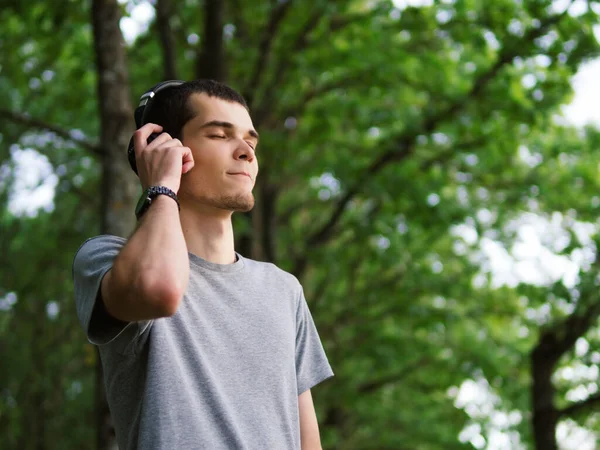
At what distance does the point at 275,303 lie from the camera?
259cm

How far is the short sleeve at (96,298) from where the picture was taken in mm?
2178

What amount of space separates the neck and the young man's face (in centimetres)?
4

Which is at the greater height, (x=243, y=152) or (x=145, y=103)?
(x=145, y=103)

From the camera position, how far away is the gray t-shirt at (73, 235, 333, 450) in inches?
85.9

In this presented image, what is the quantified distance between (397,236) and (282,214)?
8.81 ft

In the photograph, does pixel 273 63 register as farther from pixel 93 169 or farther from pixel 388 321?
pixel 388 321

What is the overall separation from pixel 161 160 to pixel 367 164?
8289mm

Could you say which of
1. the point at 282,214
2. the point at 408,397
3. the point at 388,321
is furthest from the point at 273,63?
the point at 408,397

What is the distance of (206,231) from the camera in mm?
2574

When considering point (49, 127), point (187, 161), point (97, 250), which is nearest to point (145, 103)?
point (187, 161)

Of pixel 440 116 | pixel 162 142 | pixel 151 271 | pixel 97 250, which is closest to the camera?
pixel 151 271

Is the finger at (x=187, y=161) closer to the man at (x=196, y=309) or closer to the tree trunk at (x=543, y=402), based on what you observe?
the man at (x=196, y=309)

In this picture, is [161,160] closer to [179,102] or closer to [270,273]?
[179,102]

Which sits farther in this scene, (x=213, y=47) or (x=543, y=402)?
(x=543, y=402)
